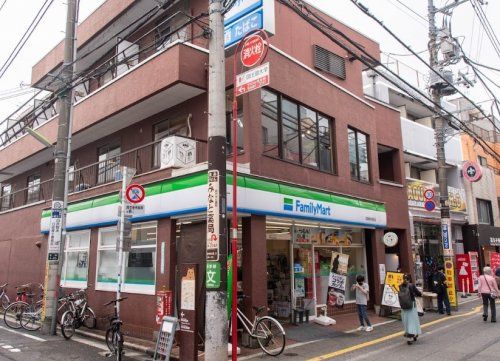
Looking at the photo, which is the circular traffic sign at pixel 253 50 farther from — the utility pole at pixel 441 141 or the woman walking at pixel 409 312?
the utility pole at pixel 441 141

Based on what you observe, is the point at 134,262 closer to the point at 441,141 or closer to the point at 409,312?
the point at 409,312

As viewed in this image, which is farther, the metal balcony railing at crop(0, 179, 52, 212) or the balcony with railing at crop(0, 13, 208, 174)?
the metal balcony railing at crop(0, 179, 52, 212)

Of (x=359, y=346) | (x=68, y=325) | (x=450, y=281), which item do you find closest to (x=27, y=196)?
(x=68, y=325)

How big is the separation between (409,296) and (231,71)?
7846 millimetres

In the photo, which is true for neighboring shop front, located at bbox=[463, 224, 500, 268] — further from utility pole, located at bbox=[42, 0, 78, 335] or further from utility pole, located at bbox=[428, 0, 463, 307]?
utility pole, located at bbox=[42, 0, 78, 335]

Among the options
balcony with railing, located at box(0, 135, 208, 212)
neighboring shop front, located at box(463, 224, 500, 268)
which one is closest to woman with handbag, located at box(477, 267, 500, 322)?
balcony with railing, located at box(0, 135, 208, 212)

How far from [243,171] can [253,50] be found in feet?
11.6

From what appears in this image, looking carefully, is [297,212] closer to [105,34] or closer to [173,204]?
[173,204]

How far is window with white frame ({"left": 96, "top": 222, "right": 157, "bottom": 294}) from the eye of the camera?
12398 millimetres

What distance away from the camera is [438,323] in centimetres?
1384

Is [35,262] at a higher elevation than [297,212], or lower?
lower

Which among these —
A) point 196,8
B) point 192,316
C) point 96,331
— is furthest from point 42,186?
point 192,316

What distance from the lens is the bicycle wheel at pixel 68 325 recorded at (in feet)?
39.5

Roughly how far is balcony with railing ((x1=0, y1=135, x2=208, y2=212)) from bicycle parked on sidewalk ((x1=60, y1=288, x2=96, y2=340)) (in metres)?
3.92
